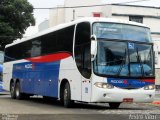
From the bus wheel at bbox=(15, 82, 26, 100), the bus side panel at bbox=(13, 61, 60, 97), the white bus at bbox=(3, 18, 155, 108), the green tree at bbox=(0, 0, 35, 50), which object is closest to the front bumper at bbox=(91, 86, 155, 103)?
the white bus at bbox=(3, 18, 155, 108)

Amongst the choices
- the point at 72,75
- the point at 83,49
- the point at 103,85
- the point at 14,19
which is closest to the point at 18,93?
the point at 72,75

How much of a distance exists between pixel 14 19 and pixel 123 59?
33809mm

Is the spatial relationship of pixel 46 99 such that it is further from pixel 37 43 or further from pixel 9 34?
pixel 9 34

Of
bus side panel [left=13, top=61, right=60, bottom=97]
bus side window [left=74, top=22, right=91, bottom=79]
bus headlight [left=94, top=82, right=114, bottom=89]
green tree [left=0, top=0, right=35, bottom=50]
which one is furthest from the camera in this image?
green tree [left=0, top=0, right=35, bottom=50]

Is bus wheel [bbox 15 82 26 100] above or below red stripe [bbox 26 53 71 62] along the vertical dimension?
below

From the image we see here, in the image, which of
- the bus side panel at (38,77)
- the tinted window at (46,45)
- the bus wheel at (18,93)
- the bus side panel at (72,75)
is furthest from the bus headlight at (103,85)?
the bus wheel at (18,93)

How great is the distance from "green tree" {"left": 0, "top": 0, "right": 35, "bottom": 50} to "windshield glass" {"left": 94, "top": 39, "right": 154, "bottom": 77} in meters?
31.7

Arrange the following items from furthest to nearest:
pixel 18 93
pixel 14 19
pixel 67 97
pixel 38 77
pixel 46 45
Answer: pixel 14 19
pixel 18 93
pixel 38 77
pixel 46 45
pixel 67 97

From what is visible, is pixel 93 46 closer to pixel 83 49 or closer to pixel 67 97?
pixel 83 49

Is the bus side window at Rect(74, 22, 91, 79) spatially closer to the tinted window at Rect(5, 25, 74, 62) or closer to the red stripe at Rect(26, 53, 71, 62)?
the tinted window at Rect(5, 25, 74, 62)

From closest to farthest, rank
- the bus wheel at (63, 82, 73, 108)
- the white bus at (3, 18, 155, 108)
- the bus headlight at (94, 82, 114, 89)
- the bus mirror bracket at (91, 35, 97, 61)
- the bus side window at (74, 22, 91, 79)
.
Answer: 1. the bus mirror bracket at (91, 35, 97, 61)
2. the bus headlight at (94, 82, 114, 89)
3. the white bus at (3, 18, 155, 108)
4. the bus side window at (74, 22, 91, 79)
5. the bus wheel at (63, 82, 73, 108)

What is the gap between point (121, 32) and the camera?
60.3ft

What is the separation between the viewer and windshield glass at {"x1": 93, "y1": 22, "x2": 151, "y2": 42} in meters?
17.9

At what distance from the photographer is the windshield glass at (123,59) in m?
17.5
